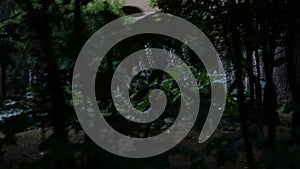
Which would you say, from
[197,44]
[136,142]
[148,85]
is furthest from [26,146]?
[136,142]

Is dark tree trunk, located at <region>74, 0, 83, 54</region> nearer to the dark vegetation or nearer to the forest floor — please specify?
the dark vegetation

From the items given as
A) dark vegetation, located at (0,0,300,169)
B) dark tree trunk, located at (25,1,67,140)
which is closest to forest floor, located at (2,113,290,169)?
dark vegetation, located at (0,0,300,169)

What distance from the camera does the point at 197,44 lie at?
285cm

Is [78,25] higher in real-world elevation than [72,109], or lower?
higher

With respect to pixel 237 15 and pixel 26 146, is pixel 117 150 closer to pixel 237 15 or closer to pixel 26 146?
pixel 237 15

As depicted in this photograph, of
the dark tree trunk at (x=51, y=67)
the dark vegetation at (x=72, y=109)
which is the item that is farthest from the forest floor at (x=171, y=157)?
the dark tree trunk at (x=51, y=67)

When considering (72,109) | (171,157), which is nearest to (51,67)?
(72,109)

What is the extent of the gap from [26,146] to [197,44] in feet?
8.34

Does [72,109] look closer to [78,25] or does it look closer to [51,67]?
[51,67]

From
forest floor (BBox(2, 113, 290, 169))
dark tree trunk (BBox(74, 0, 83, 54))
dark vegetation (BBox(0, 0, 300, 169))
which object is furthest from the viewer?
forest floor (BBox(2, 113, 290, 169))

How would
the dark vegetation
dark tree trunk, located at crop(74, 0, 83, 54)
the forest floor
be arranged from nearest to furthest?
1. the dark vegetation
2. dark tree trunk, located at crop(74, 0, 83, 54)
3. the forest floor

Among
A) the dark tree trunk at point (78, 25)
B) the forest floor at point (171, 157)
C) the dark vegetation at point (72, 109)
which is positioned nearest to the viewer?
the dark vegetation at point (72, 109)

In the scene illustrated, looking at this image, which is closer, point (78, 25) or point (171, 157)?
point (78, 25)

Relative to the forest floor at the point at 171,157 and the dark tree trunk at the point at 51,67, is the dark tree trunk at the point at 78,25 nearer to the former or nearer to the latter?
the dark tree trunk at the point at 51,67
